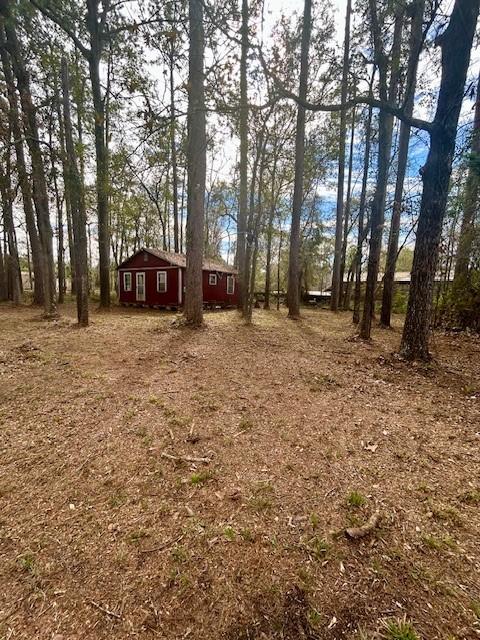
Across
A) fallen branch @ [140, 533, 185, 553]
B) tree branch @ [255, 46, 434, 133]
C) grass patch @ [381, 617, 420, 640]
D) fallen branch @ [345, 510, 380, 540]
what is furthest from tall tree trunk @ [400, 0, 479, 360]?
fallen branch @ [140, 533, 185, 553]

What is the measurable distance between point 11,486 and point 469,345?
906 centimetres

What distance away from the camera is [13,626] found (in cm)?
138

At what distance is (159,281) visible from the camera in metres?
16.0

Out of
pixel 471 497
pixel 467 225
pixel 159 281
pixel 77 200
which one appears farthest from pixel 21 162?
pixel 467 225

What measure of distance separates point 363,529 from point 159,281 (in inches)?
608

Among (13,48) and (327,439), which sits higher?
(13,48)

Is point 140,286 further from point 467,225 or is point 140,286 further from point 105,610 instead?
point 105,610

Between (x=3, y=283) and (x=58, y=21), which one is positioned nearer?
(x=58, y=21)


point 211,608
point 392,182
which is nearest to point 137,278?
point 392,182

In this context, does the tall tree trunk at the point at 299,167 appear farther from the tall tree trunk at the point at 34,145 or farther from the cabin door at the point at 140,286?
the cabin door at the point at 140,286

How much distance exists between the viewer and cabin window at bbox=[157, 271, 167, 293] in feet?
51.8

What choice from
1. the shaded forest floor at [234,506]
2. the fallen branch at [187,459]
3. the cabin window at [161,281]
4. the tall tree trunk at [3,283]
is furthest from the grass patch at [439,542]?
the tall tree trunk at [3,283]

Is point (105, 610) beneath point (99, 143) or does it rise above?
beneath

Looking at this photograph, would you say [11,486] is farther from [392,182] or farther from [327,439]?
[392,182]
